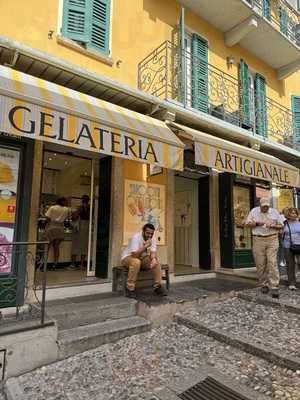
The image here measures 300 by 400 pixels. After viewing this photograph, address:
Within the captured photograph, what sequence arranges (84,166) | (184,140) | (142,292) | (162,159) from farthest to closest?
(84,166)
(184,140)
(142,292)
(162,159)

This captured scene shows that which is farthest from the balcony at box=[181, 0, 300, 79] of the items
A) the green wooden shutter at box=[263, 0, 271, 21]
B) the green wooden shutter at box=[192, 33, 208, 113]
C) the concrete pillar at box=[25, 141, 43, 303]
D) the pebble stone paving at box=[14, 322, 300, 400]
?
the pebble stone paving at box=[14, 322, 300, 400]

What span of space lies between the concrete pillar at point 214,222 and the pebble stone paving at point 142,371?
13.5 feet

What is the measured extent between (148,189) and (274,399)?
4.74 metres

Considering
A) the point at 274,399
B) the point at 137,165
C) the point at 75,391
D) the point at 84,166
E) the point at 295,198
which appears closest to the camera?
the point at 274,399

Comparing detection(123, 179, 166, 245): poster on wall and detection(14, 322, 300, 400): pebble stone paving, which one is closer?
detection(14, 322, 300, 400): pebble stone paving

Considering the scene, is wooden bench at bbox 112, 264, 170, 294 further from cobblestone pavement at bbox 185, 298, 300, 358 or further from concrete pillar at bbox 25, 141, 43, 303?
concrete pillar at bbox 25, 141, 43, 303

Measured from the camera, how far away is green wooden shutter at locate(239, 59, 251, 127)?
9371mm

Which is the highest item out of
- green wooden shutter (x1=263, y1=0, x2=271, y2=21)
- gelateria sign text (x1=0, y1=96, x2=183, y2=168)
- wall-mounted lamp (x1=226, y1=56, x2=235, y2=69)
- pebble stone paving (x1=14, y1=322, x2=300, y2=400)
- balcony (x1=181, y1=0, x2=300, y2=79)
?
green wooden shutter (x1=263, y1=0, x2=271, y2=21)

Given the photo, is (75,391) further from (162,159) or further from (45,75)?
(45,75)

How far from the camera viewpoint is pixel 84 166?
7.46 meters

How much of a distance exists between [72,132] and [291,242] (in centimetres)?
508

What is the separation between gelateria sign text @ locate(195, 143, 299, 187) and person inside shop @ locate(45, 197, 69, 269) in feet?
12.1

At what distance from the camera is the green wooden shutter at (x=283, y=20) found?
1068 cm

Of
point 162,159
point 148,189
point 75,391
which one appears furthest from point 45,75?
point 75,391
